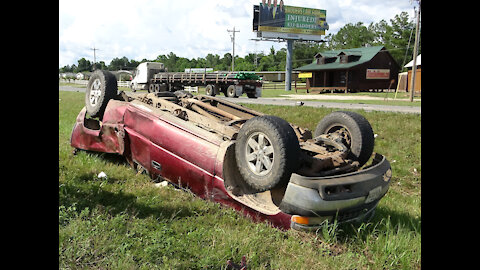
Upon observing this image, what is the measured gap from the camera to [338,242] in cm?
306

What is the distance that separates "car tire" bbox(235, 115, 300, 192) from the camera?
9.60 ft

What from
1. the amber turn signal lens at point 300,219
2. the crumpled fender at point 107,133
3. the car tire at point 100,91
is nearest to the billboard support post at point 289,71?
the car tire at point 100,91

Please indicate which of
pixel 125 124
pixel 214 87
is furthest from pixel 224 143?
pixel 214 87

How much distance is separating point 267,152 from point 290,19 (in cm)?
4710

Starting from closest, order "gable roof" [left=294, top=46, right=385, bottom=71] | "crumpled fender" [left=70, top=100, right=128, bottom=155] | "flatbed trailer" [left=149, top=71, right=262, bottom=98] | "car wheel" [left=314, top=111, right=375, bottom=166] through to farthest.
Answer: "car wheel" [left=314, top=111, right=375, bottom=166] < "crumpled fender" [left=70, top=100, right=128, bottom=155] < "flatbed trailer" [left=149, top=71, right=262, bottom=98] < "gable roof" [left=294, top=46, right=385, bottom=71]

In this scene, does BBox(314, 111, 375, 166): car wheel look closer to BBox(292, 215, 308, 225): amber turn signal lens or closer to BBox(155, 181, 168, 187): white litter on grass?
BBox(292, 215, 308, 225): amber turn signal lens

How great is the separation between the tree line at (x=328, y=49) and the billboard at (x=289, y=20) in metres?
7.32

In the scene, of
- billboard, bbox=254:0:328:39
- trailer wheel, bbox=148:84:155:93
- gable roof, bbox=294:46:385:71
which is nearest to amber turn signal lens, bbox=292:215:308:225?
trailer wheel, bbox=148:84:155:93

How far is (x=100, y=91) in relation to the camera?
5207mm

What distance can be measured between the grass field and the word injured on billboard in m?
44.5

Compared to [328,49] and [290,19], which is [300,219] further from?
[328,49]

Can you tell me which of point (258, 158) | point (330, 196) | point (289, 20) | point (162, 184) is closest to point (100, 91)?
point (162, 184)

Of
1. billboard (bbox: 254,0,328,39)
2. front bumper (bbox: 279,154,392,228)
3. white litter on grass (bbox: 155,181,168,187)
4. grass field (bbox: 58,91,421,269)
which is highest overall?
billboard (bbox: 254,0,328,39)
